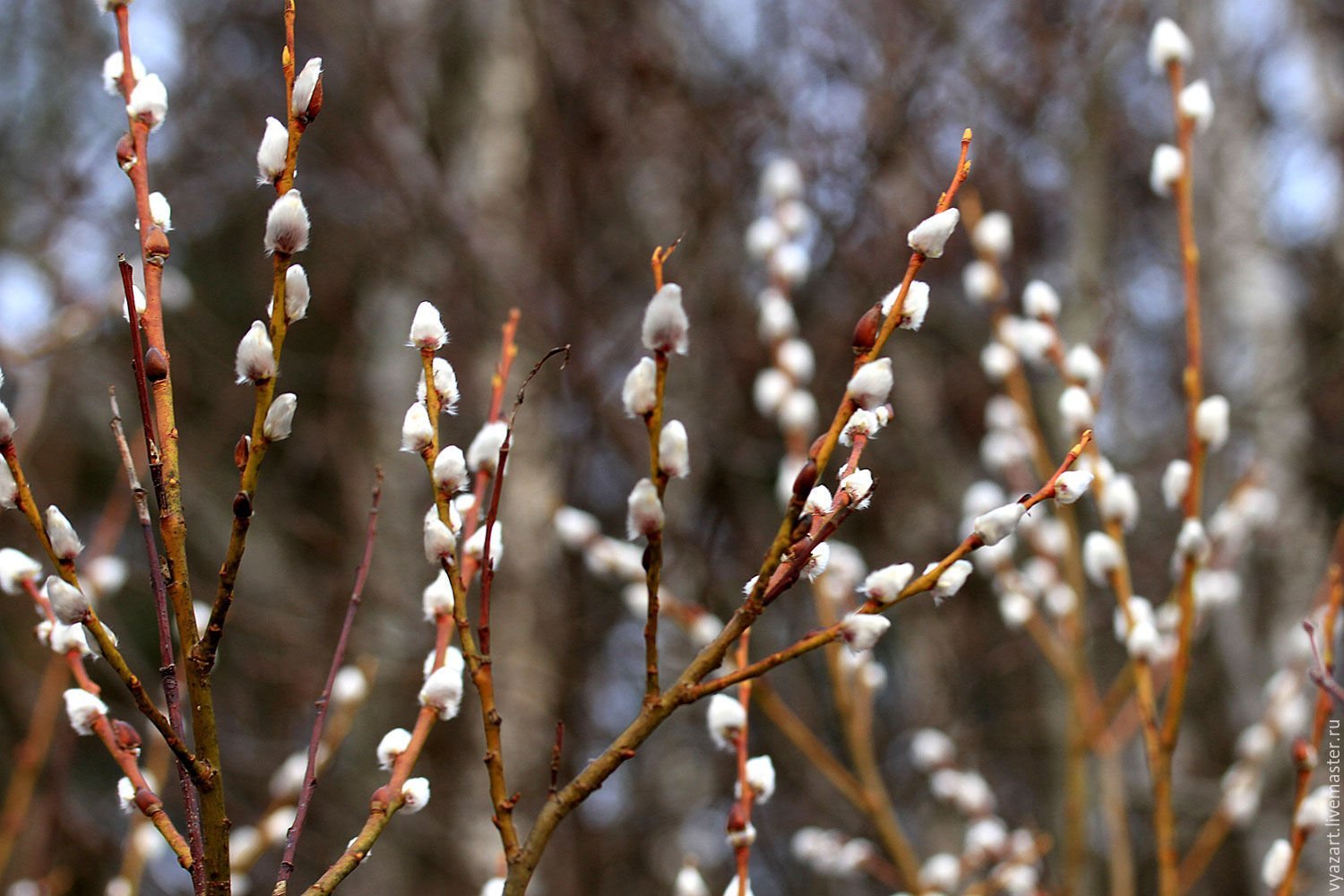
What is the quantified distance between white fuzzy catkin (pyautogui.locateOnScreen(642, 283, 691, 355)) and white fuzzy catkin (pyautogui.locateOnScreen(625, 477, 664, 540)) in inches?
3.5

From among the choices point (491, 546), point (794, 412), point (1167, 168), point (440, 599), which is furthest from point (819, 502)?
point (794, 412)

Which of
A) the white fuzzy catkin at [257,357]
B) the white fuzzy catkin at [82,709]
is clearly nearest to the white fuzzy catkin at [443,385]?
the white fuzzy catkin at [257,357]

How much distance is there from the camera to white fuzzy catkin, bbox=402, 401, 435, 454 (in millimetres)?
837

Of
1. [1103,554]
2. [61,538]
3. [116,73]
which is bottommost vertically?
[61,538]

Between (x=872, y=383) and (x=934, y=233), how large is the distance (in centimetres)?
12

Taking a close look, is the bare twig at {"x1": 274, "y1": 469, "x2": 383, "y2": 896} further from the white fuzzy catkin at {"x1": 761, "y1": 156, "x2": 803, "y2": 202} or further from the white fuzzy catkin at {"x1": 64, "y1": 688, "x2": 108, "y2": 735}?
the white fuzzy catkin at {"x1": 761, "y1": 156, "x2": 803, "y2": 202}

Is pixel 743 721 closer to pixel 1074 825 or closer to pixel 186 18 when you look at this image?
pixel 1074 825

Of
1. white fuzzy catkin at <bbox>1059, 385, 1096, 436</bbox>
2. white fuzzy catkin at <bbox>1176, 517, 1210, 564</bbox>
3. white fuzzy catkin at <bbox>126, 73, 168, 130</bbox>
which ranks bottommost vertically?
white fuzzy catkin at <bbox>126, 73, 168, 130</bbox>

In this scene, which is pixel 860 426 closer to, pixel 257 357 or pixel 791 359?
pixel 257 357

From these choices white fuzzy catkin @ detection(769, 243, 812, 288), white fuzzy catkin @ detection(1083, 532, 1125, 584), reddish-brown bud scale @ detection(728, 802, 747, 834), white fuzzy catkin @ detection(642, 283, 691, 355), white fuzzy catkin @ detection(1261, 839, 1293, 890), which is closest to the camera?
white fuzzy catkin @ detection(642, 283, 691, 355)

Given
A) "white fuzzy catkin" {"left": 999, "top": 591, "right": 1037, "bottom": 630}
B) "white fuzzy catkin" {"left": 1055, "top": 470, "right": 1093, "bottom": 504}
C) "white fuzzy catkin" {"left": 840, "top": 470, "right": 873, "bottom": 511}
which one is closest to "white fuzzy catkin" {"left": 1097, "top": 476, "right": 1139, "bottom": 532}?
"white fuzzy catkin" {"left": 999, "top": 591, "right": 1037, "bottom": 630}

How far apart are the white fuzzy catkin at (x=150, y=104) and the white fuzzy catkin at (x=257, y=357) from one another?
21cm

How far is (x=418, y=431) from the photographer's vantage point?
84 cm

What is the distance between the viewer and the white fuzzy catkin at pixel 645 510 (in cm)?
72
